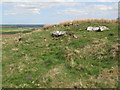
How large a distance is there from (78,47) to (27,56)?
6820 mm

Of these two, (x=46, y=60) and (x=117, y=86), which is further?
(x=46, y=60)

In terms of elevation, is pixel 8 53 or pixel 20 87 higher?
pixel 8 53

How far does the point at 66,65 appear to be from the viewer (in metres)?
18.5

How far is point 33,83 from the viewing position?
16094 mm

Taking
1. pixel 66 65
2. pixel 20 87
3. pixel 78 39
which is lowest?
pixel 20 87

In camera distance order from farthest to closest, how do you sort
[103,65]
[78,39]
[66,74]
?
[78,39] < [103,65] < [66,74]

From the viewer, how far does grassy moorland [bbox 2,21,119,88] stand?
15.8 metres

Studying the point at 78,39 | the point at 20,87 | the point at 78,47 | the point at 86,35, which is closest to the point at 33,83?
the point at 20,87

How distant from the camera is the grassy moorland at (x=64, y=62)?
15.8 metres

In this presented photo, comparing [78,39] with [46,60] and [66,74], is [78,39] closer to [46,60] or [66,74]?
[46,60]

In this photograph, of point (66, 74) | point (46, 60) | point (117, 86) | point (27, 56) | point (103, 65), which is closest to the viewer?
point (117, 86)

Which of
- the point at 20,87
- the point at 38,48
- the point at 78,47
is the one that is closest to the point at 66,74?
the point at 20,87

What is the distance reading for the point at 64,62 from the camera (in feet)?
63.4

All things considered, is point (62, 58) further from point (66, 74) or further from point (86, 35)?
point (86, 35)
